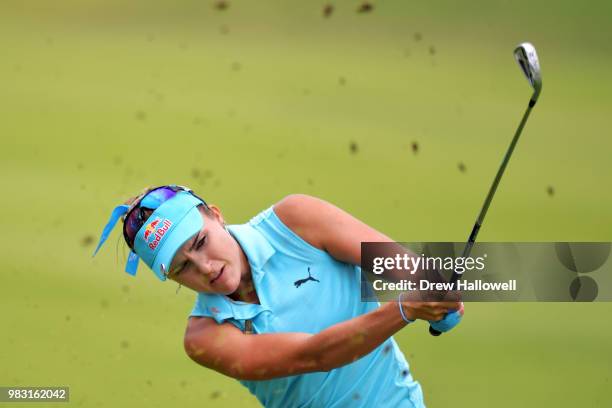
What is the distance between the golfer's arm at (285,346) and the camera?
5.32 feet

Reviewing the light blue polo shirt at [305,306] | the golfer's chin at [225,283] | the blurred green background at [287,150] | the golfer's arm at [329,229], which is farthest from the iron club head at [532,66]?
the blurred green background at [287,150]

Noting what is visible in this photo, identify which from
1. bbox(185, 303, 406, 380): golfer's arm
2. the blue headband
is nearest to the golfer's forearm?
bbox(185, 303, 406, 380): golfer's arm

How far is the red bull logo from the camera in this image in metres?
1.79

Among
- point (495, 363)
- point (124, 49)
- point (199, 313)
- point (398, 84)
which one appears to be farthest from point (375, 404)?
point (124, 49)

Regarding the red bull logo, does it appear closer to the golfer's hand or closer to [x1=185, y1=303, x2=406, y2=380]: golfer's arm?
[x1=185, y1=303, x2=406, y2=380]: golfer's arm

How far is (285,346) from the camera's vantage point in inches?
68.4

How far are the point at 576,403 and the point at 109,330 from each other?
118cm

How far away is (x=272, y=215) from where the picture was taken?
1.88 m

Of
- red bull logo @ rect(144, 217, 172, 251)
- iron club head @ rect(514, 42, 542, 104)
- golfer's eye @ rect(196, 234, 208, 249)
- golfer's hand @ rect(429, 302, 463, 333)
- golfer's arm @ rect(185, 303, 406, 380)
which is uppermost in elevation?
iron club head @ rect(514, 42, 542, 104)

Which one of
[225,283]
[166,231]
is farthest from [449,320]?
[166,231]

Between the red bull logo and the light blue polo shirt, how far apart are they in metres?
0.12

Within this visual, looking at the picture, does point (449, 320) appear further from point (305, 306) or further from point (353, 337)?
point (305, 306)

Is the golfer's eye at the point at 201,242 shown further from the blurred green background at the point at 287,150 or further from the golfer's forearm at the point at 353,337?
the blurred green background at the point at 287,150

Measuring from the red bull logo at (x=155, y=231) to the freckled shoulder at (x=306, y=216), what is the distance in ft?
0.67
